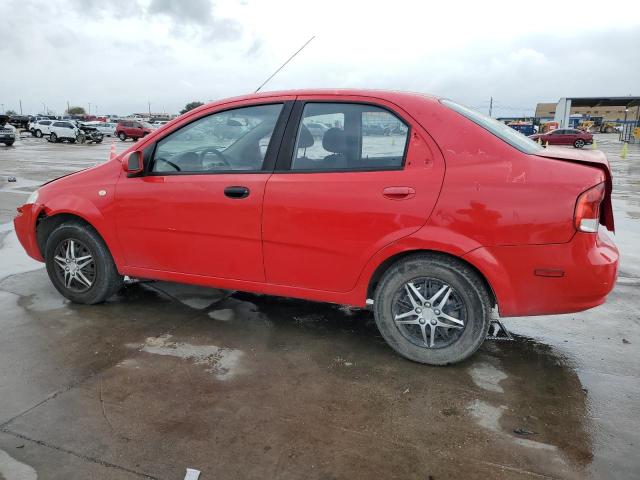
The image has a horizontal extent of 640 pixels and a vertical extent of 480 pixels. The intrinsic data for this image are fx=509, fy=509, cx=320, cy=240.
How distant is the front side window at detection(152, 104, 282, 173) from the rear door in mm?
210

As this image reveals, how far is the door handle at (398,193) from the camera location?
312cm

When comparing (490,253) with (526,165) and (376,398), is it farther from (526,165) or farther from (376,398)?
(376,398)

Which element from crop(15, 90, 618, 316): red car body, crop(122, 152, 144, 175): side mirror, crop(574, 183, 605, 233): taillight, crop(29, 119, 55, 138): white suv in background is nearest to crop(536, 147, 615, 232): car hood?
crop(15, 90, 618, 316): red car body

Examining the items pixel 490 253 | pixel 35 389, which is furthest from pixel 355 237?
pixel 35 389

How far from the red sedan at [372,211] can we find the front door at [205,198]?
0.01 meters

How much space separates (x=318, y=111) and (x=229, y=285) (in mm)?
1415

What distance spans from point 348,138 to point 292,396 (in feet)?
5.55

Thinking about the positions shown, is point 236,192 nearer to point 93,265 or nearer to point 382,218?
point 382,218

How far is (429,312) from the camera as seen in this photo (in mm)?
3283

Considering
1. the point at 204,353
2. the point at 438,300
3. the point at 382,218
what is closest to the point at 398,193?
the point at 382,218

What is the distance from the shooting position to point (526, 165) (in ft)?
9.78

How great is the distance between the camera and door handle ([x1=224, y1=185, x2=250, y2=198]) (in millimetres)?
3518

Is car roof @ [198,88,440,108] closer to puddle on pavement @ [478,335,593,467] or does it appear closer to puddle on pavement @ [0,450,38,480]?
puddle on pavement @ [478,335,593,467]

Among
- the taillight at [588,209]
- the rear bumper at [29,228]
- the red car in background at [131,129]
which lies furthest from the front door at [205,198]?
the red car in background at [131,129]
